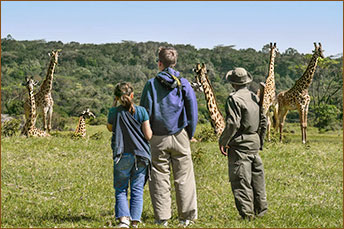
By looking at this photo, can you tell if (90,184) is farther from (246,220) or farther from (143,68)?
(143,68)

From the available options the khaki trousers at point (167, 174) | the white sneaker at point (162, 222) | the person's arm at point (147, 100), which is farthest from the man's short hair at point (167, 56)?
the white sneaker at point (162, 222)

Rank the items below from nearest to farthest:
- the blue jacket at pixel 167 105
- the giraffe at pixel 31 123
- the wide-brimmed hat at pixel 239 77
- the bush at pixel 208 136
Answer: the blue jacket at pixel 167 105 < the wide-brimmed hat at pixel 239 77 < the giraffe at pixel 31 123 < the bush at pixel 208 136

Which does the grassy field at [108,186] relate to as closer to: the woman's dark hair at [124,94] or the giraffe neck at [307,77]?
the woman's dark hair at [124,94]

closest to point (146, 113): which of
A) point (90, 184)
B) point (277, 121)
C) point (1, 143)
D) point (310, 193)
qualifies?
point (90, 184)

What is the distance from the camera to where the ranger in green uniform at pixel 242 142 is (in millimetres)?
7242

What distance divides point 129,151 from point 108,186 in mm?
3736

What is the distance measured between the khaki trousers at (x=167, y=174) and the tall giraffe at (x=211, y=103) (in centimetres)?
935

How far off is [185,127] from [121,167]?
979 mm

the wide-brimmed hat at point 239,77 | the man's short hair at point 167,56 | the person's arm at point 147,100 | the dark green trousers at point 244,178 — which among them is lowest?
the dark green trousers at point 244,178

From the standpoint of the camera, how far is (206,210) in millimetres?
8469

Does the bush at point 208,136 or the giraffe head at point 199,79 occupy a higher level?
the giraffe head at point 199,79

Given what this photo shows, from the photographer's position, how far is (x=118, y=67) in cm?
6134

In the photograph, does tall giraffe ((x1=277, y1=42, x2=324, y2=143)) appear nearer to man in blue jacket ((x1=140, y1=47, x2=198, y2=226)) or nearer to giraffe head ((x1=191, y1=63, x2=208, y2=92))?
giraffe head ((x1=191, y1=63, x2=208, y2=92))

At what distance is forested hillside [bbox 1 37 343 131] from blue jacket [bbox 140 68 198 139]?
100 feet
